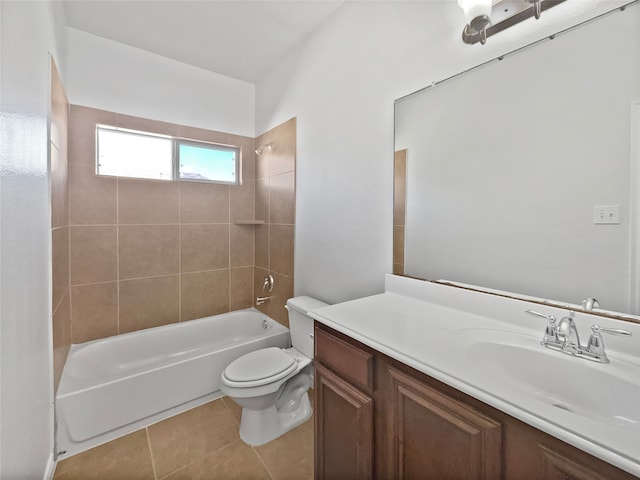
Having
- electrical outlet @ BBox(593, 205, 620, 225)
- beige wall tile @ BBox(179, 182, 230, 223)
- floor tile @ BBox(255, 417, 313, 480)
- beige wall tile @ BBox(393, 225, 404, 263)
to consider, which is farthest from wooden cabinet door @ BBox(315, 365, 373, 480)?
beige wall tile @ BBox(179, 182, 230, 223)

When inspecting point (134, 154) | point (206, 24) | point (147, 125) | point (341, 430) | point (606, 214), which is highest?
point (206, 24)

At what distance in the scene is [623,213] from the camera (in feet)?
2.77

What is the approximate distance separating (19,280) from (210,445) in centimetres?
130

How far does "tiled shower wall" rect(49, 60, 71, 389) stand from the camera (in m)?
1.49

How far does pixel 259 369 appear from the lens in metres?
1.66

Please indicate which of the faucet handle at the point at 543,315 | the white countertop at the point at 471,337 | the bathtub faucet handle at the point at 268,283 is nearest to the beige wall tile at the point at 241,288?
the bathtub faucet handle at the point at 268,283

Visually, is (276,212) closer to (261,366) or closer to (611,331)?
(261,366)

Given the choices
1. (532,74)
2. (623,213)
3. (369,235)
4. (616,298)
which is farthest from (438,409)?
(532,74)

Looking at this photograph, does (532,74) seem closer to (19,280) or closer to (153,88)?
(19,280)

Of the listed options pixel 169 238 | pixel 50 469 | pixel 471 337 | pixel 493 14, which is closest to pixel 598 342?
pixel 471 337

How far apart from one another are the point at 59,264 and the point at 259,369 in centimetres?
135

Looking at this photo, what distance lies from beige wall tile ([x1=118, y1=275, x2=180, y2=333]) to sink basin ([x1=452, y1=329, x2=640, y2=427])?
233 cm

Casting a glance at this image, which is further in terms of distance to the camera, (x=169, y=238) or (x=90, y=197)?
(x=169, y=238)

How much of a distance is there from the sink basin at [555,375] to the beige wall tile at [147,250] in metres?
2.33
